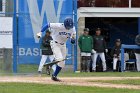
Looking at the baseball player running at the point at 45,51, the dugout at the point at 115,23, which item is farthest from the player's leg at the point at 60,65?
the dugout at the point at 115,23

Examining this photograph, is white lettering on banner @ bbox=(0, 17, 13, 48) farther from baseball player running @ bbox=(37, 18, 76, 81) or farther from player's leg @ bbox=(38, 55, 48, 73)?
baseball player running @ bbox=(37, 18, 76, 81)

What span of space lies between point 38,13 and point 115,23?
788cm

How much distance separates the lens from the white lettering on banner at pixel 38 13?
20.9 metres

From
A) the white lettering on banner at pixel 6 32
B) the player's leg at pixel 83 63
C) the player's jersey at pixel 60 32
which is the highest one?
the player's jersey at pixel 60 32

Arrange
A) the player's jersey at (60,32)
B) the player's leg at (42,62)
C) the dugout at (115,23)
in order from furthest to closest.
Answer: the dugout at (115,23) → the player's leg at (42,62) → the player's jersey at (60,32)

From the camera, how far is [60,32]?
15492mm

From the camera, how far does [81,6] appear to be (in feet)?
79.6

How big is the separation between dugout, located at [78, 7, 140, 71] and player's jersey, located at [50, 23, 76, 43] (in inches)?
345

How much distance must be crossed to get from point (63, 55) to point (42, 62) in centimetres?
431

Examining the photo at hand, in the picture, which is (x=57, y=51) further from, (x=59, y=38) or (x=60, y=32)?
(x=60, y=32)

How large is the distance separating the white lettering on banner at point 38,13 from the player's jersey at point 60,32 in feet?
17.4

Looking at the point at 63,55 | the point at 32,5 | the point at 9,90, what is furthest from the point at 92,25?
the point at 9,90

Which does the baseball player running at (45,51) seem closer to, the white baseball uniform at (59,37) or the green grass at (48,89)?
the white baseball uniform at (59,37)

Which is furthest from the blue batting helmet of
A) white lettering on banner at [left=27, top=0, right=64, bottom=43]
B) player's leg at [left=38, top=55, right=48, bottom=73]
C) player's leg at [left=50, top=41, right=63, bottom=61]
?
white lettering on banner at [left=27, top=0, right=64, bottom=43]
